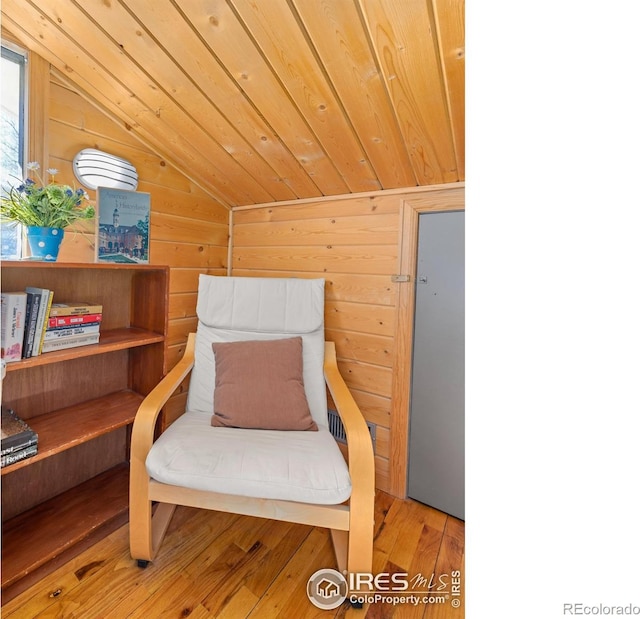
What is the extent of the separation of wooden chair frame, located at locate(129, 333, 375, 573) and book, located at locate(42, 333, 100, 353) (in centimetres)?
35

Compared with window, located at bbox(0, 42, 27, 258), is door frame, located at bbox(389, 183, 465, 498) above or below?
below

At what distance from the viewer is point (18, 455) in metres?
1.08

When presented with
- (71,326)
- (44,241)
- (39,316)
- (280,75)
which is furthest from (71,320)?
(280,75)

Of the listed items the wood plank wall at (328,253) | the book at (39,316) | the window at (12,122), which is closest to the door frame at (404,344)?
the wood plank wall at (328,253)

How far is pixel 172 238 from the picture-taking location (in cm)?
180

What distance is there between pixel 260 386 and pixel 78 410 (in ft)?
2.59

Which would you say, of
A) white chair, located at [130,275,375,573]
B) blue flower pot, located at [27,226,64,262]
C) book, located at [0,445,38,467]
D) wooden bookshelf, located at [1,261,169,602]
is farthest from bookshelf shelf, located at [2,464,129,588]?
blue flower pot, located at [27,226,64,262]

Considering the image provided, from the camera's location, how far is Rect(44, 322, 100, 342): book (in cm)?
121

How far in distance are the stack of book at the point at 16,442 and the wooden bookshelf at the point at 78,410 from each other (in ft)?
0.07

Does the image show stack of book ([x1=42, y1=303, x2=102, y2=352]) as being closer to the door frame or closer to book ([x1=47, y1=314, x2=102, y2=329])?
book ([x1=47, y1=314, x2=102, y2=329])

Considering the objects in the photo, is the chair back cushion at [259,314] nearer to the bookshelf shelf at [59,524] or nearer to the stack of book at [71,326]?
the stack of book at [71,326]
